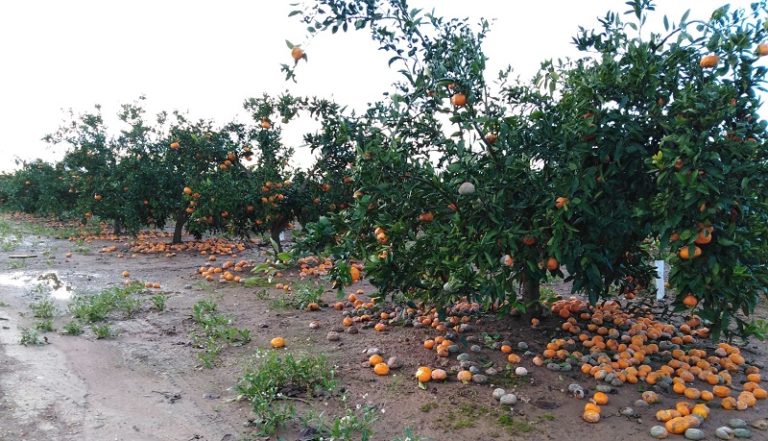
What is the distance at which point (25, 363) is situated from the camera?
13.1 feet

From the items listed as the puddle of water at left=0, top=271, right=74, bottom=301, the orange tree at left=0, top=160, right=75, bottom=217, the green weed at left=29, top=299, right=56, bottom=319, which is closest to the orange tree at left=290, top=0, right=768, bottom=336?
the green weed at left=29, top=299, right=56, bottom=319

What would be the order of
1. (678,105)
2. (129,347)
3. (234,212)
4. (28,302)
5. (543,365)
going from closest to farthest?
(678,105)
(543,365)
(129,347)
(28,302)
(234,212)

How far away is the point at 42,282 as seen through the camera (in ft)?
23.9

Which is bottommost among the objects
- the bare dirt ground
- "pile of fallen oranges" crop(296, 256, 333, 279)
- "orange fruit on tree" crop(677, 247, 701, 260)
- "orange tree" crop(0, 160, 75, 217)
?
the bare dirt ground

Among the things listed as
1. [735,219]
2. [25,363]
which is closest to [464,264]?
[735,219]

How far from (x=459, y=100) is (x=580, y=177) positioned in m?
0.87

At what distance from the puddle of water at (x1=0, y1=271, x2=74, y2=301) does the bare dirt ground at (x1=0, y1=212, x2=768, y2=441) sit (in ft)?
2.62

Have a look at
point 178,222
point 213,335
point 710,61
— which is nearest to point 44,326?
point 213,335

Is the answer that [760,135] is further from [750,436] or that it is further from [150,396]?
[150,396]

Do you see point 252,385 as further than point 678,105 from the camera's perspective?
Yes

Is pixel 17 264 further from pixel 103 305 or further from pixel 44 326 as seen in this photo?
pixel 44 326

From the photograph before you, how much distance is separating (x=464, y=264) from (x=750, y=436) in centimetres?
174

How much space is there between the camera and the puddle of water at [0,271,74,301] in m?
6.57

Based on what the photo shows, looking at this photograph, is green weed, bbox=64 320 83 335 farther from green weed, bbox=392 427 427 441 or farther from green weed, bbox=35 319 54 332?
green weed, bbox=392 427 427 441
